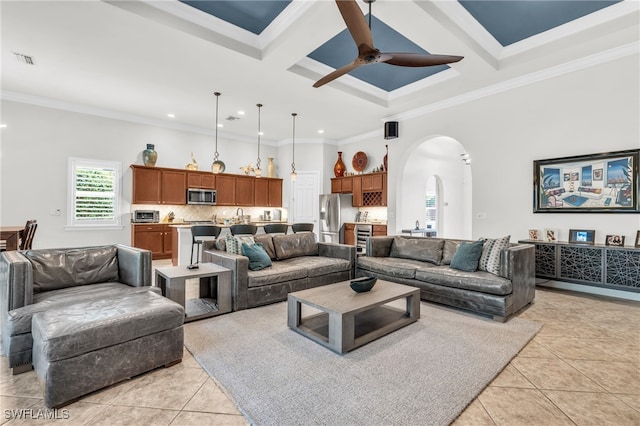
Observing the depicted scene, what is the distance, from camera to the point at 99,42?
3840 millimetres

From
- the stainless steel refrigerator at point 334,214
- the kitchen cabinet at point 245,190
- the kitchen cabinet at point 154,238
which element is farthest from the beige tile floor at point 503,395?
the kitchen cabinet at point 245,190

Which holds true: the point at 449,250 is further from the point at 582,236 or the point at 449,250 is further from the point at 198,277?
the point at 198,277

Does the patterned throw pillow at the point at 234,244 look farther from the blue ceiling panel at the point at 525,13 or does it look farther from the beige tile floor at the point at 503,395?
the blue ceiling panel at the point at 525,13

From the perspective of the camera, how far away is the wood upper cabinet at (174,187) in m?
7.28

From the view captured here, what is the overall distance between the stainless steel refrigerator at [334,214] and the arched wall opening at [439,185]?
61.1 inches

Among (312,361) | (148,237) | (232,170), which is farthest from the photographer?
(232,170)

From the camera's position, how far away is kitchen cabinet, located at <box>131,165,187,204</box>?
6926mm

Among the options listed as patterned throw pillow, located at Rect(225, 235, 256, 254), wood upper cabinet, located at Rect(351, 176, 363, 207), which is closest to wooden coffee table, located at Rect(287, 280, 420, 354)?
patterned throw pillow, located at Rect(225, 235, 256, 254)

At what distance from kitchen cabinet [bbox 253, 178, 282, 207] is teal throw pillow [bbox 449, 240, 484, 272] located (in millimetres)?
6075

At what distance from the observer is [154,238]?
701 centimetres

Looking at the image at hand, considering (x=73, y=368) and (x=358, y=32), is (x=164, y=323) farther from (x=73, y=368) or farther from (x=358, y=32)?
(x=358, y=32)

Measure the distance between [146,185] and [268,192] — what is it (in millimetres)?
3150

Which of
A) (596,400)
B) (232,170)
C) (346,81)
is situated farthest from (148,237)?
(596,400)

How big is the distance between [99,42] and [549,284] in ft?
23.1
